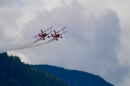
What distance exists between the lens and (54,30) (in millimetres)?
176750

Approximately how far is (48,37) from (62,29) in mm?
8704

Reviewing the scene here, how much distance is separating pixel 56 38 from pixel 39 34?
30.0 feet

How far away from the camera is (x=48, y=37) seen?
176375 millimetres

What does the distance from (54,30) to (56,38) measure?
15.4 ft

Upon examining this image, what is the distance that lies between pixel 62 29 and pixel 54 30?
255 inches

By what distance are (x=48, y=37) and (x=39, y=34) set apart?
15.7ft

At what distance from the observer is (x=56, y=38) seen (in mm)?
173875

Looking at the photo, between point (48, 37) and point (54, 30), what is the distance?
4.12m

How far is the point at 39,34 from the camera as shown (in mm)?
178375

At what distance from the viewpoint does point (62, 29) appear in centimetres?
17138

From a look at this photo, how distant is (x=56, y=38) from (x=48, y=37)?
14.5ft

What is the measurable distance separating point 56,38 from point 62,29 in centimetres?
531
